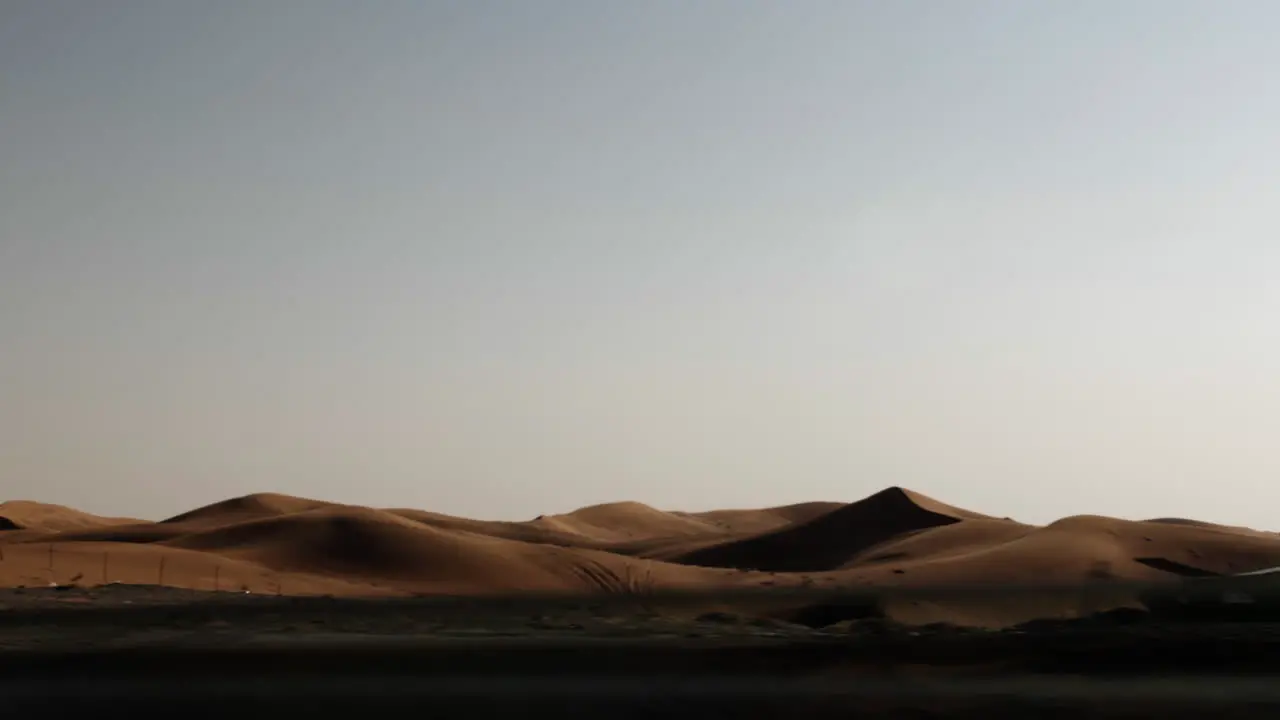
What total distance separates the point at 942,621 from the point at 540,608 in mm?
3333

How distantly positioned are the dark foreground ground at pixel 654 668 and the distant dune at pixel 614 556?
59.9 feet

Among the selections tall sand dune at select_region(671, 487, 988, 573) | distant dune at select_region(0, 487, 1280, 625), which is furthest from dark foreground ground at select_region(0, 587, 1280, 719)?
tall sand dune at select_region(671, 487, 988, 573)

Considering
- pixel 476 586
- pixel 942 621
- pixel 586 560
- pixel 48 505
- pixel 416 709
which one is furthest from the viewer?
pixel 48 505

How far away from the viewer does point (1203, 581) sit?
34.9 feet

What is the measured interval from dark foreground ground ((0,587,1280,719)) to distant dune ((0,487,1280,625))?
59.9 feet

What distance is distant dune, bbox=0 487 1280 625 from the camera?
29.3 metres

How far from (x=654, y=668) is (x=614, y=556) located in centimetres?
3156

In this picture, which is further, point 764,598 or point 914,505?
point 914,505

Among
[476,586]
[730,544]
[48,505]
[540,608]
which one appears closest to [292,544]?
[476,586]

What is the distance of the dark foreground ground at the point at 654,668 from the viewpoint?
6.55m

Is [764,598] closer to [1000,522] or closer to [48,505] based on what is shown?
[1000,522]

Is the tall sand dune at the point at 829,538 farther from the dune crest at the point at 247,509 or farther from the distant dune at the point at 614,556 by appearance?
the dune crest at the point at 247,509

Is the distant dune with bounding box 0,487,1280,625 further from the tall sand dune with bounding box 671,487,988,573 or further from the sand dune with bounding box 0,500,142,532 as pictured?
the sand dune with bounding box 0,500,142,532

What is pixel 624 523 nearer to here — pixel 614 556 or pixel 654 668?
pixel 614 556
